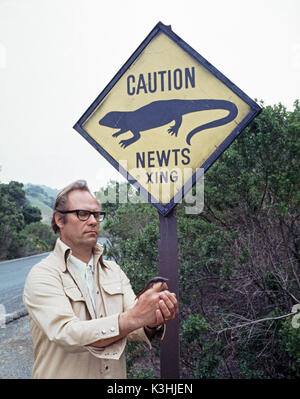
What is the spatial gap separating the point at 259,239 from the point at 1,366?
456cm

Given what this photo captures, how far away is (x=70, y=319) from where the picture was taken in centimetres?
Result: 137

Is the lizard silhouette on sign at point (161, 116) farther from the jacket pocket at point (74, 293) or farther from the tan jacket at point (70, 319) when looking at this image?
the jacket pocket at point (74, 293)

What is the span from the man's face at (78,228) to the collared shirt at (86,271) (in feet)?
0.26

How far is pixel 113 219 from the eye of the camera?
5.65m

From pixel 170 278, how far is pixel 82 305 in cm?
54

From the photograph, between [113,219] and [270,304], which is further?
[113,219]

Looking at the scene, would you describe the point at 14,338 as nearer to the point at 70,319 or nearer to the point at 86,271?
the point at 86,271

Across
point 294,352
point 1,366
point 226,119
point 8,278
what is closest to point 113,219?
point 1,366

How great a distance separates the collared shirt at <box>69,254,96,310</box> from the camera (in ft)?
5.41

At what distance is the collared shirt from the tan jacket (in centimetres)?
3
